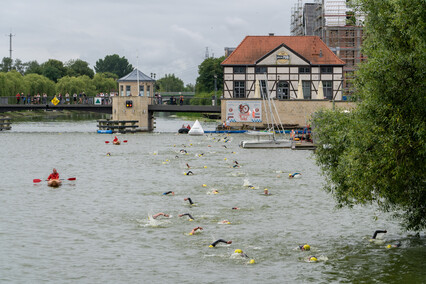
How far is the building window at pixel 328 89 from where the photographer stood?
99506 mm

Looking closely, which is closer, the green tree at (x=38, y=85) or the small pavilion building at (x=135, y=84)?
the small pavilion building at (x=135, y=84)

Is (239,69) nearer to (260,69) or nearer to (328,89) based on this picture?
(260,69)

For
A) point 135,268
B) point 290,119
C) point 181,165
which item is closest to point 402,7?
point 135,268

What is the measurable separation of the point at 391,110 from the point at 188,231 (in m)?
9.13

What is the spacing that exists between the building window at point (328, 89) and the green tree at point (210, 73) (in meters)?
77.6

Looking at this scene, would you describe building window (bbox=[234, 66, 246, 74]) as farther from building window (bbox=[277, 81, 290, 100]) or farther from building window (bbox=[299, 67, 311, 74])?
building window (bbox=[299, 67, 311, 74])

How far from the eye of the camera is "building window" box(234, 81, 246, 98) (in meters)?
101

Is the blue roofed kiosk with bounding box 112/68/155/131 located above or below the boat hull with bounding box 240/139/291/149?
above

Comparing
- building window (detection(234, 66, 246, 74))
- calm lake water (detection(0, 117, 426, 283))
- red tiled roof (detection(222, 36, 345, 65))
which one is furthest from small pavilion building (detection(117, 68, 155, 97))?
calm lake water (detection(0, 117, 426, 283))

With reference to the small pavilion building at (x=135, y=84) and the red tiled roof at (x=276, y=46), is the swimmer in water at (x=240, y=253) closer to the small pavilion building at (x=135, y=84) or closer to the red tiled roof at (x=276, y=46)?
the red tiled roof at (x=276, y=46)

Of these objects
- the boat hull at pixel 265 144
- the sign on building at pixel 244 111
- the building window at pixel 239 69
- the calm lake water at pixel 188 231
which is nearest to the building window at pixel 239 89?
the building window at pixel 239 69

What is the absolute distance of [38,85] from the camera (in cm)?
16762

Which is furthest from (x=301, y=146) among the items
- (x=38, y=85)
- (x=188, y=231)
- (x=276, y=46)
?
(x=38, y=85)

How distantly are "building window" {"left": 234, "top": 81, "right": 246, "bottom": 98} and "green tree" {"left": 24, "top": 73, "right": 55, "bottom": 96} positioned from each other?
2948 inches
